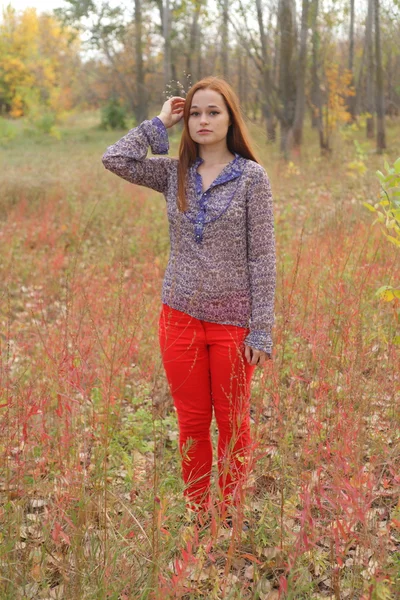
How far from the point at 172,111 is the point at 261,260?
84 centimetres

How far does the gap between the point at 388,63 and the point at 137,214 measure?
12705mm

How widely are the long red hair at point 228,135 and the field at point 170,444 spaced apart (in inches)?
Answer: 14.1

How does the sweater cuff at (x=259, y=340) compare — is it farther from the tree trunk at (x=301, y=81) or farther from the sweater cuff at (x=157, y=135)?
the tree trunk at (x=301, y=81)

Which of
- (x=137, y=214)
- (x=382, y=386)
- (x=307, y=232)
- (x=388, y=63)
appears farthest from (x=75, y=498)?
(x=388, y=63)

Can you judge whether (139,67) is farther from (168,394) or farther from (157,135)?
(157,135)

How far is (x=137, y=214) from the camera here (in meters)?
9.09

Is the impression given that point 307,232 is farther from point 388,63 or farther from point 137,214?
point 388,63

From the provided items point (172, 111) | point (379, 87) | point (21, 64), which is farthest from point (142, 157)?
point (21, 64)

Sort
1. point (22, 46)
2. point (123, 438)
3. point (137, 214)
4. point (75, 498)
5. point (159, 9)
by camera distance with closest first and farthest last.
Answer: point (75, 498) → point (123, 438) → point (137, 214) → point (159, 9) → point (22, 46)

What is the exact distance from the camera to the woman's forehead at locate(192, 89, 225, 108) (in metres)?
2.48

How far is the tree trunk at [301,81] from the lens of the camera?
46.4 feet

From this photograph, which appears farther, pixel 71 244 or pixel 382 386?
pixel 71 244

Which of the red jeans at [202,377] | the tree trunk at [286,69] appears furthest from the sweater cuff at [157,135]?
the tree trunk at [286,69]

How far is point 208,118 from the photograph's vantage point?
8.09ft
